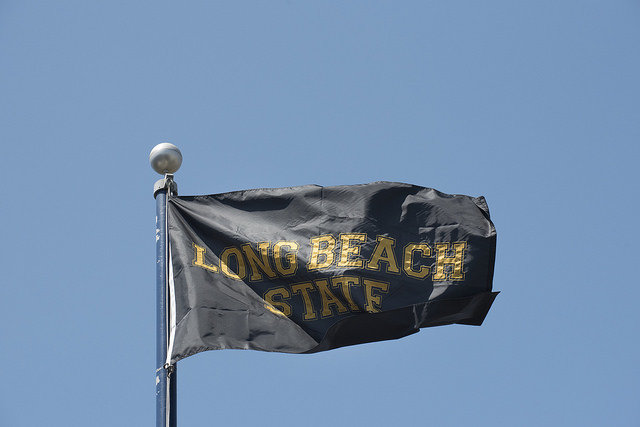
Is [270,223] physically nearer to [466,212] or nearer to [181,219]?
[181,219]

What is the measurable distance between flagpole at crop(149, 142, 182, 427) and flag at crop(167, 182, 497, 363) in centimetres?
31

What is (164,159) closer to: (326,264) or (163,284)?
(163,284)

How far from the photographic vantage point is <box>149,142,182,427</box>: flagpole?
10.1 m

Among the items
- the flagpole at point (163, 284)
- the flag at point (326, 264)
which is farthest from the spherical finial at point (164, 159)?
the flag at point (326, 264)

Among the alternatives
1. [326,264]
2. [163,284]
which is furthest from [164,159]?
[326,264]

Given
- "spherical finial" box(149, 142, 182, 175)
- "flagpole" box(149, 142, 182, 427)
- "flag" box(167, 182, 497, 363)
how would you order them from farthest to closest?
1. "spherical finial" box(149, 142, 182, 175)
2. "flag" box(167, 182, 497, 363)
3. "flagpole" box(149, 142, 182, 427)

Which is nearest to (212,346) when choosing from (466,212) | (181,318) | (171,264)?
(181,318)

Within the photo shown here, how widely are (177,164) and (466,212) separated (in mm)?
4315

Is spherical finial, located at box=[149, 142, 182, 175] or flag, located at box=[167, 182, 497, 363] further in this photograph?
spherical finial, located at box=[149, 142, 182, 175]

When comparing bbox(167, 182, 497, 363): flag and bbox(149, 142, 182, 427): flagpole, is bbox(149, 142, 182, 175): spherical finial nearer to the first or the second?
bbox(149, 142, 182, 427): flagpole

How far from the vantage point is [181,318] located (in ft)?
36.5

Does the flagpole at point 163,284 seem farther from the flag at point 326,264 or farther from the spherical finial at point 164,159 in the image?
the flag at point 326,264

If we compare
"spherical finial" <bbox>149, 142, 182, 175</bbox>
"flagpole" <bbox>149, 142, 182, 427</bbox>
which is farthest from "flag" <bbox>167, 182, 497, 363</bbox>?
"spherical finial" <bbox>149, 142, 182, 175</bbox>

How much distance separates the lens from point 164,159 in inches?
482
